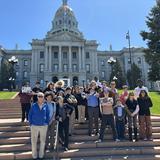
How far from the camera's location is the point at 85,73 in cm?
7431

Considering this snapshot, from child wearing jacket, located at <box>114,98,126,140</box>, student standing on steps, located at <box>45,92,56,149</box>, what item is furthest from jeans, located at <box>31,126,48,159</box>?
Result: child wearing jacket, located at <box>114,98,126,140</box>

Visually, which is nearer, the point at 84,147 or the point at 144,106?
the point at 84,147

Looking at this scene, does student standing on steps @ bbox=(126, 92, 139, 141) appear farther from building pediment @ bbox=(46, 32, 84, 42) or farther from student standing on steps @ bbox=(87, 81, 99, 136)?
building pediment @ bbox=(46, 32, 84, 42)

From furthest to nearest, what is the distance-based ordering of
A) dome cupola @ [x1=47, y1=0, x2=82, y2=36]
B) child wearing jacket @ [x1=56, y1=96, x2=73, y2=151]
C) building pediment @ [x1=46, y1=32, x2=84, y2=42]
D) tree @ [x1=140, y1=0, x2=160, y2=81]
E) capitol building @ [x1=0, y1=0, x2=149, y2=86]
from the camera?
dome cupola @ [x1=47, y1=0, x2=82, y2=36], building pediment @ [x1=46, y1=32, x2=84, y2=42], capitol building @ [x1=0, y1=0, x2=149, y2=86], tree @ [x1=140, y1=0, x2=160, y2=81], child wearing jacket @ [x1=56, y1=96, x2=73, y2=151]

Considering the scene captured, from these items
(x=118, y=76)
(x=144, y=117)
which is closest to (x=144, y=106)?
(x=144, y=117)

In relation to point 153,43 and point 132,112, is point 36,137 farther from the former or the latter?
point 153,43

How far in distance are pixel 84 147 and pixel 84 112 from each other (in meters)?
2.15

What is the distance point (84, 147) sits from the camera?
31.8ft

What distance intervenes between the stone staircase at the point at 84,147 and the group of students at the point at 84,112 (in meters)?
0.31

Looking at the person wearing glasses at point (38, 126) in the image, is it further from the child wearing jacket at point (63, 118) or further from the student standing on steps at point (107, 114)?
the student standing on steps at point (107, 114)

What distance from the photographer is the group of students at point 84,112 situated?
8641 millimetres

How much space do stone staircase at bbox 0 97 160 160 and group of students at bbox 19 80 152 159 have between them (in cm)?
31

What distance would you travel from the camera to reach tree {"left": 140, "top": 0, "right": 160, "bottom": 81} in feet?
90.4

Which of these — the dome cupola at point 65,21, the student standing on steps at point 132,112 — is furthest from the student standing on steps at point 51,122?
the dome cupola at point 65,21
